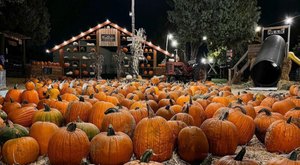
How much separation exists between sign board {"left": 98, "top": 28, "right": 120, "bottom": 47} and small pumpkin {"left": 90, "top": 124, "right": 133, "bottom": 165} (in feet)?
78.4

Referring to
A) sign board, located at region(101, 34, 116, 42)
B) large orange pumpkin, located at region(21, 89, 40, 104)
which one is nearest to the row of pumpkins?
large orange pumpkin, located at region(21, 89, 40, 104)

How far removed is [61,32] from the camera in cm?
3978

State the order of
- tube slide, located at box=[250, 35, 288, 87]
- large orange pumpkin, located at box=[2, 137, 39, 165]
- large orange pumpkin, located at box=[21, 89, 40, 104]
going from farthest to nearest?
tube slide, located at box=[250, 35, 288, 87]
large orange pumpkin, located at box=[21, 89, 40, 104]
large orange pumpkin, located at box=[2, 137, 39, 165]

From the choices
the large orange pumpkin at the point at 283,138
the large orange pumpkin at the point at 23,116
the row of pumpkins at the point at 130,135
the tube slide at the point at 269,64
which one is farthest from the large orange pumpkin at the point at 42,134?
the tube slide at the point at 269,64

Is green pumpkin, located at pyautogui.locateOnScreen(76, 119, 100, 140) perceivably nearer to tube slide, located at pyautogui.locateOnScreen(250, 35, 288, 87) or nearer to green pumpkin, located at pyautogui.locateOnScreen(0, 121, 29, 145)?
green pumpkin, located at pyautogui.locateOnScreen(0, 121, 29, 145)

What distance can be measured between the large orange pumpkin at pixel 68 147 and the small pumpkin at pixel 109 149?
109mm

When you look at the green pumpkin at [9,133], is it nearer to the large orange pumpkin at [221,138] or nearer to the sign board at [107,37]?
the large orange pumpkin at [221,138]

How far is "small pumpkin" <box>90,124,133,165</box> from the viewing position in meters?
2.72

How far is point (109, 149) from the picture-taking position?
107 inches

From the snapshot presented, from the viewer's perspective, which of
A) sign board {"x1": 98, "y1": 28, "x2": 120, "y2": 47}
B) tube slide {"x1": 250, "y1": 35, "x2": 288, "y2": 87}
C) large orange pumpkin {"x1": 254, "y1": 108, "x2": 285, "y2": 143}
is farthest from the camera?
sign board {"x1": 98, "y1": 28, "x2": 120, "y2": 47}

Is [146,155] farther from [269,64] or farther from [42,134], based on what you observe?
[269,64]

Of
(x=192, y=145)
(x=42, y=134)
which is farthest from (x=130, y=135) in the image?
(x=42, y=134)

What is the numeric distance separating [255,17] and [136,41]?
1612 centimetres

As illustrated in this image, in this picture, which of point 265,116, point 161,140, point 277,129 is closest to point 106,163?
point 161,140
